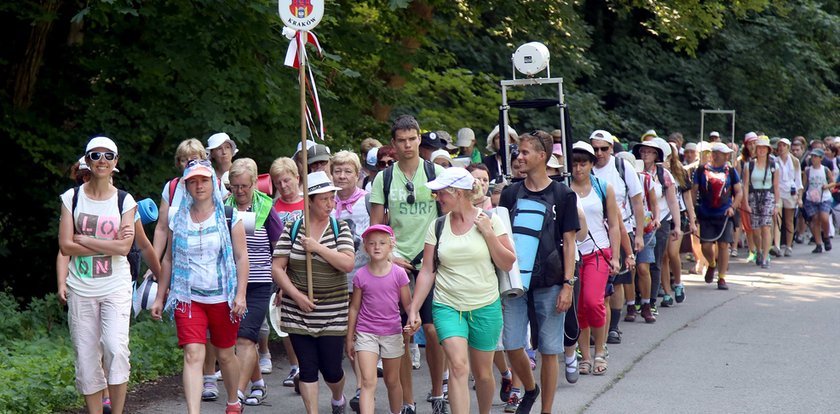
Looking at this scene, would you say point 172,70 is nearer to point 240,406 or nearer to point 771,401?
point 240,406

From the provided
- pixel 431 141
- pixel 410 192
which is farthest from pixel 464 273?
pixel 431 141

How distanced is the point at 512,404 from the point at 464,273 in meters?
1.62

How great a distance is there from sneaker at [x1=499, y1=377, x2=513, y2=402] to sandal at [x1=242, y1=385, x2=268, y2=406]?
1.68 meters

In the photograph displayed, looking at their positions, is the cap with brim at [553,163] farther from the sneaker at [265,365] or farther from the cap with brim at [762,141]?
the cap with brim at [762,141]

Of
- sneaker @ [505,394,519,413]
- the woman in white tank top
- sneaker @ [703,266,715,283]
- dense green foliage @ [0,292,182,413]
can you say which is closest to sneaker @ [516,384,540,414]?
sneaker @ [505,394,519,413]

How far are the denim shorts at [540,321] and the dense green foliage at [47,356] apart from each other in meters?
2.87

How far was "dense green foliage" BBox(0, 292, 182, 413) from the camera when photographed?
7.58 m

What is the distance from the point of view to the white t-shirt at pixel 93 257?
699 cm

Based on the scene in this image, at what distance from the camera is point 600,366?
31.1 ft

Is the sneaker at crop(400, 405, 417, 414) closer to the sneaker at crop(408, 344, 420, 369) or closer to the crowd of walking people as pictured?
the crowd of walking people

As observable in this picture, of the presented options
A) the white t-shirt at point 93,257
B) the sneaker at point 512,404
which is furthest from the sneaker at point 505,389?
the white t-shirt at point 93,257

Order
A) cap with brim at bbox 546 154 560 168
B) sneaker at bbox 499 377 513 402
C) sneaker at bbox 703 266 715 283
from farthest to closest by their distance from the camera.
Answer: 1. sneaker at bbox 703 266 715 283
2. cap with brim at bbox 546 154 560 168
3. sneaker at bbox 499 377 513 402

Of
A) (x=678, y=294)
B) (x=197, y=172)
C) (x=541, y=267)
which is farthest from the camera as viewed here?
(x=678, y=294)

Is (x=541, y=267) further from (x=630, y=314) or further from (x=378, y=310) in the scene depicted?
(x=630, y=314)
